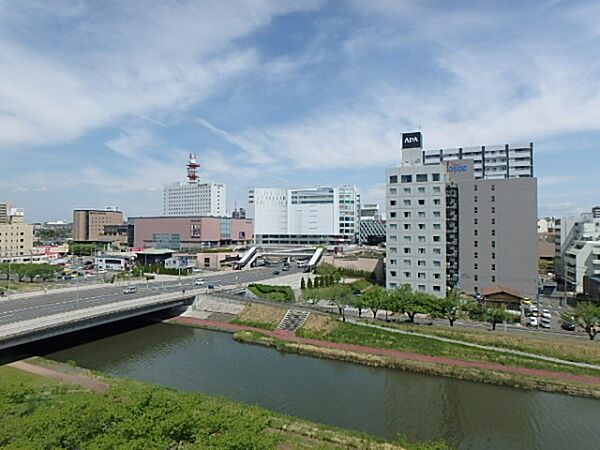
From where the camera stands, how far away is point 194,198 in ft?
386

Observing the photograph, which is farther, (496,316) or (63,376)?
Result: (496,316)

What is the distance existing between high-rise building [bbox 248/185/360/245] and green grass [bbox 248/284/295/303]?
181ft

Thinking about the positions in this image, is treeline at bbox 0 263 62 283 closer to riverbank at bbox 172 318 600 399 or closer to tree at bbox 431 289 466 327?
riverbank at bbox 172 318 600 399

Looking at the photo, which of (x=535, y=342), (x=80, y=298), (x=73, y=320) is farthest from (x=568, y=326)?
(x=80, y=298)

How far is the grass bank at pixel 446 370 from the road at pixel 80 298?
16697 mm

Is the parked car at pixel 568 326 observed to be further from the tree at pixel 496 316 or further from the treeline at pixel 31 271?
the treeline at pixel 31 271

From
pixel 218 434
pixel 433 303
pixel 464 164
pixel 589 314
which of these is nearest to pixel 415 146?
pixel 464 164

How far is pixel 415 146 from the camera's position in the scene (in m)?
43.3

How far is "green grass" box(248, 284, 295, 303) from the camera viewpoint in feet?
133

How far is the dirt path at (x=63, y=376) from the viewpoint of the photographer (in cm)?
2070

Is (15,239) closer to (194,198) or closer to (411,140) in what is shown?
(194,198)

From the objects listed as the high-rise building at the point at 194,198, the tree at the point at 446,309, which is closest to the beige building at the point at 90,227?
the high-rise building at the point at 194,198

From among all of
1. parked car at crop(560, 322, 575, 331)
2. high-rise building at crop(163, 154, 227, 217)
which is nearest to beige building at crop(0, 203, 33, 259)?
high-rise building at crop(163, 154, 227, 217)

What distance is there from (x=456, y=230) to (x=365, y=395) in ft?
86.1
